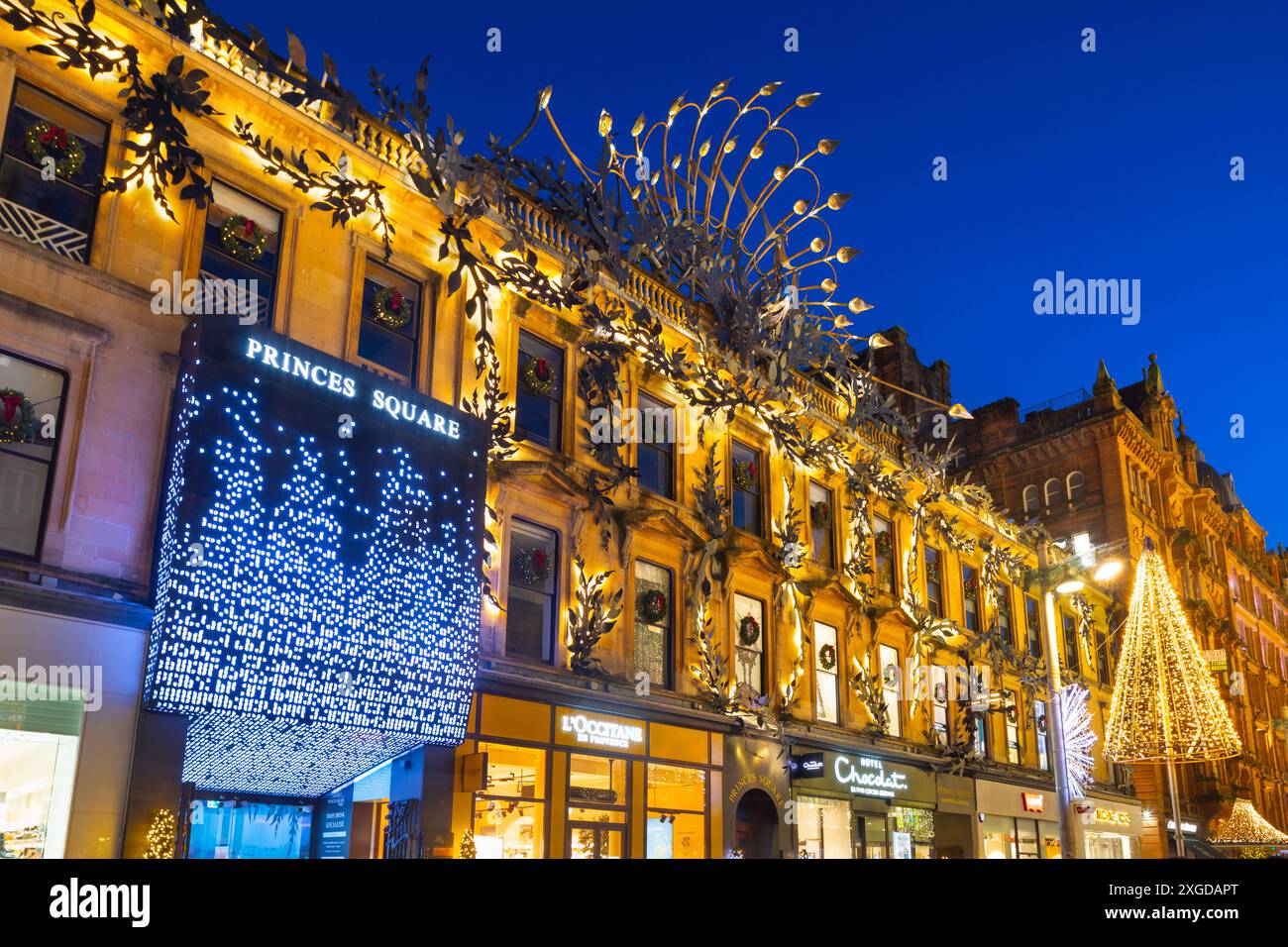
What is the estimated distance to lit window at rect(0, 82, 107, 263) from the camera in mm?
13539

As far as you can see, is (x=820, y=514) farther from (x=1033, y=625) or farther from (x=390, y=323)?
(x=1033, y=625)

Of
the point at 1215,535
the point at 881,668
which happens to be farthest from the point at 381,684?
the point at 1215,535

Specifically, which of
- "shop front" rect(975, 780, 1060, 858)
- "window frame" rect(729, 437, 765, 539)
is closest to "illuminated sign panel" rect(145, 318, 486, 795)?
"window frame" rect(729, 437, 765, 539)

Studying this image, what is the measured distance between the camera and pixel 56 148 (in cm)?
1391

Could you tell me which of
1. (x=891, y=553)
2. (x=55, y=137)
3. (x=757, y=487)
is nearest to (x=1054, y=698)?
(x=757, y=487)

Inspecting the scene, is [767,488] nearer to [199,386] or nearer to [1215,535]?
[199,386]

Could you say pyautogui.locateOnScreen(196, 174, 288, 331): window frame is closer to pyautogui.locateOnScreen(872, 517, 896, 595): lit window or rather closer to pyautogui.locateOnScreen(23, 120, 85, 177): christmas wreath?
pyautogui.locateOnScreen(23, 120, 85, 177): christmas wreath

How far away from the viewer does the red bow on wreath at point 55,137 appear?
1381cm

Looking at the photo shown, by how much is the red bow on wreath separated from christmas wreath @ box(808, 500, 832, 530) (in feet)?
57.6

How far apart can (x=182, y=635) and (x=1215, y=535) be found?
187 feet

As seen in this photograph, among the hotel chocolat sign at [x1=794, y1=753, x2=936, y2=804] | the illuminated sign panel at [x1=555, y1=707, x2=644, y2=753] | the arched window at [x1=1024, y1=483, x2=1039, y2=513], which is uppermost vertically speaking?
the arched window at [x1=1024, y1=483, x2=1039, y2=513]

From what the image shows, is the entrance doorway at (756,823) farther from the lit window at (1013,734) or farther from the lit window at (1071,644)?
the lit window at (1071,644)
